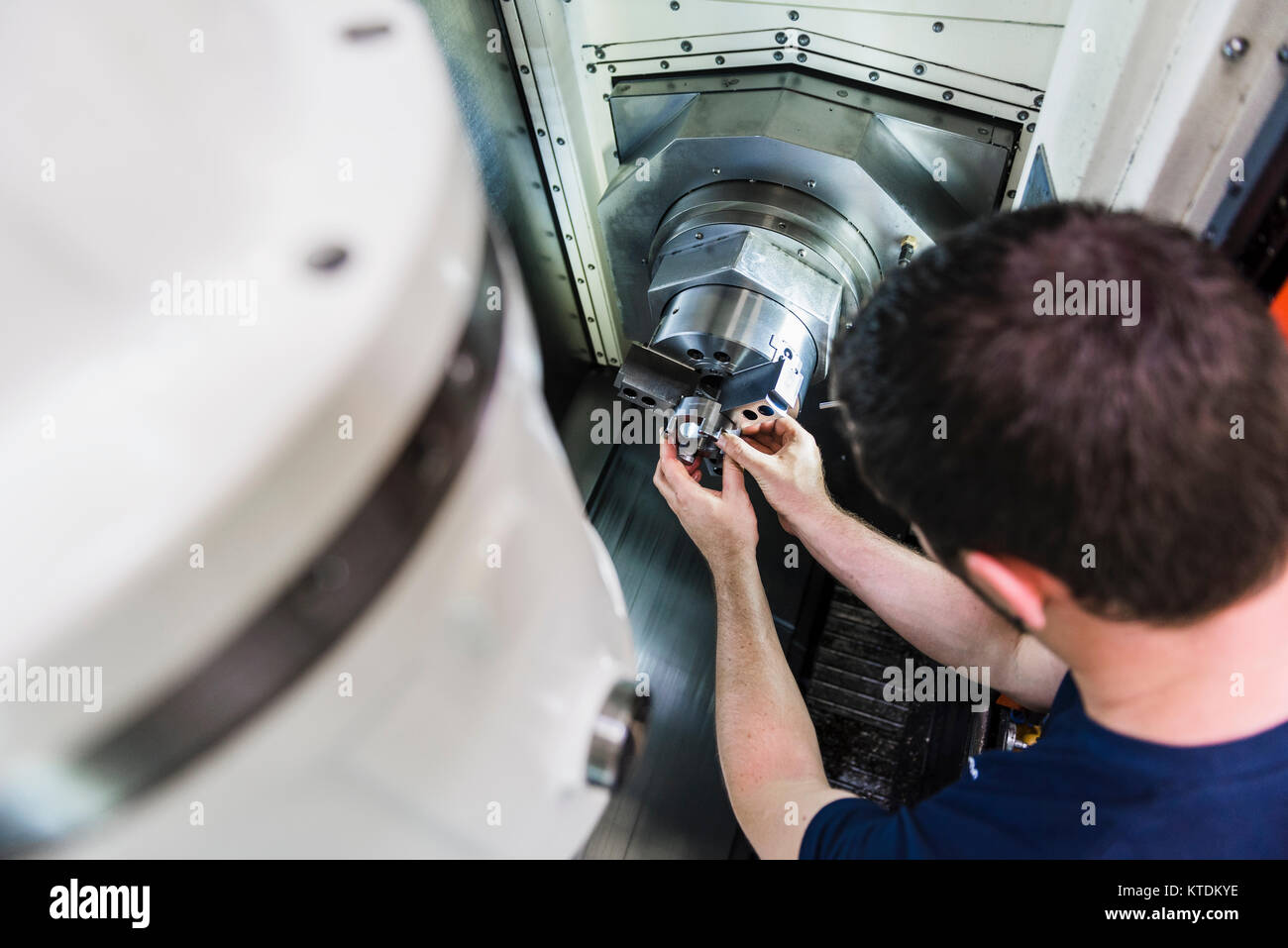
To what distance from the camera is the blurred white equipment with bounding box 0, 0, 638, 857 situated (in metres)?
0.21

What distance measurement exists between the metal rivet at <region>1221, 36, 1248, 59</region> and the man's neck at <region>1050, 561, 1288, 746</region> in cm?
42

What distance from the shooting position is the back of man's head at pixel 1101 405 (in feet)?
1.93

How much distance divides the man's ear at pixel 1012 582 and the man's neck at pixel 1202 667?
5cm

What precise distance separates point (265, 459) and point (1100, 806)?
2.60 feet

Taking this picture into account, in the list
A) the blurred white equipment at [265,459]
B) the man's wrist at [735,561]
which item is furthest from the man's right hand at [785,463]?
the blurred white equipment at [265,459]

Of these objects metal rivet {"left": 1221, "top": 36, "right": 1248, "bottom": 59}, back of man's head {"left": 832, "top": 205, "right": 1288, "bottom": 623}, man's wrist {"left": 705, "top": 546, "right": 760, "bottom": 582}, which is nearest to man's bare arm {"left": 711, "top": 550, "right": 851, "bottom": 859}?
man's wrist {"left": 705, "top": 546, "right": 760, "bottom": 582}

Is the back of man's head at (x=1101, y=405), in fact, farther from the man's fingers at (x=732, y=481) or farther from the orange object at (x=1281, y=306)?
the man's fingers at (x=732, y=481)

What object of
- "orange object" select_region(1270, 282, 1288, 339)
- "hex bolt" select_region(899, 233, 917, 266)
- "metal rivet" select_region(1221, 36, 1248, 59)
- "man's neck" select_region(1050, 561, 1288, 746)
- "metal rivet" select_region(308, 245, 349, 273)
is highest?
"hex bolt" select_region(899, 233, 917, 266)

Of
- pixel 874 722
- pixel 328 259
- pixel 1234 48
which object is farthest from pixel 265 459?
pixel 874 722

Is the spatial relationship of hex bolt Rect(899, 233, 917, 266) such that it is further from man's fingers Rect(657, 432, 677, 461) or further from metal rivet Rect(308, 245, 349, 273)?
metal rivet Rect(308, 245, 349, 273)

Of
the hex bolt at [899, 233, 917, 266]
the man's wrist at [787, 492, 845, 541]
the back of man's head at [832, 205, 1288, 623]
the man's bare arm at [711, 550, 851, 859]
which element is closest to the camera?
the back of man's head at [832, 205, 1288, 623]

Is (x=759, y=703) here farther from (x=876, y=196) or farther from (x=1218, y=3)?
(x=1218, y=3)

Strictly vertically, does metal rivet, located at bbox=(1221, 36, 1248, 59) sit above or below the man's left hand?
above
